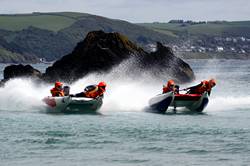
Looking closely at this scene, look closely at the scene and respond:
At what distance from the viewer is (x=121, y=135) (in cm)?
2884

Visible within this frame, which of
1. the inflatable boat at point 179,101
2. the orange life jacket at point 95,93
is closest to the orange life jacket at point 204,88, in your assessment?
the inflatable boat at point 179,101

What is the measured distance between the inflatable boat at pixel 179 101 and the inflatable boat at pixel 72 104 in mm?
2906

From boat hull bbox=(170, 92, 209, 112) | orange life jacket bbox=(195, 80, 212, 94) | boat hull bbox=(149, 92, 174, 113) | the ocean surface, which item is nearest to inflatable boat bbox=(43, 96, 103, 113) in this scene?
the ocean surface

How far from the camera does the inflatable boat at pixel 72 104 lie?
123 ft

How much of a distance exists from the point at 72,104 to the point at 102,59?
26.2 meters

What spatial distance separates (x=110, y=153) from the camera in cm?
2472

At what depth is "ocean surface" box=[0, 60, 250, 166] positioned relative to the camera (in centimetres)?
2378

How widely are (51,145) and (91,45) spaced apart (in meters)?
39.3

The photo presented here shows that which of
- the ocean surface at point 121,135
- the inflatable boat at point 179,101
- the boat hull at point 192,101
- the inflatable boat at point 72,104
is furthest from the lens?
the boat hull at point 192,101

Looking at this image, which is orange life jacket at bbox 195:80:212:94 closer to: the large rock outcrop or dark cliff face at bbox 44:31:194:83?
the large rock outcrop

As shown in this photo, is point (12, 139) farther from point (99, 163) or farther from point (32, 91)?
point (32, 91)

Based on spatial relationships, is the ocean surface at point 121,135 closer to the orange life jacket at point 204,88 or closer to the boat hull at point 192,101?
the boat hull at point 192,101

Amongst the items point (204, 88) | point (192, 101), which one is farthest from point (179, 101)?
point (204, 88)

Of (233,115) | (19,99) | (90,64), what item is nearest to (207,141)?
(233,115)
